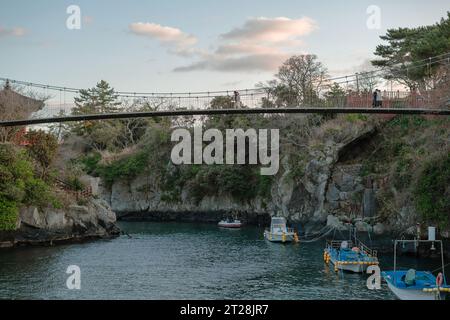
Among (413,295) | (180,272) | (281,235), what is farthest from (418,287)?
(281,235)

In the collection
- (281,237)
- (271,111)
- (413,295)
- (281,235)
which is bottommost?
(413,295)

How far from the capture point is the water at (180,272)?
1005 inches

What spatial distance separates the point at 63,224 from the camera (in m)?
45.6

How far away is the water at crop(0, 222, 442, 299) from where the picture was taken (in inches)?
1005

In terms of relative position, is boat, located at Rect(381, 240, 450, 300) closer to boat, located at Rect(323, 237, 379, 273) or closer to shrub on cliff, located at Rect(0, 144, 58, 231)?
boat, located at Rect(323, 237, 379, 273)

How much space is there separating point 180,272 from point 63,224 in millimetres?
17898

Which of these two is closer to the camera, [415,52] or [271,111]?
[271,111]

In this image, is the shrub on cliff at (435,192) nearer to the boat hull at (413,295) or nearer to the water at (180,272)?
the water at (180,272)

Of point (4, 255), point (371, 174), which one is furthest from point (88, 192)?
point (371, 174)

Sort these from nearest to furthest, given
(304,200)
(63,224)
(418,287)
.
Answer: (418,287), (63,224), (304,200)

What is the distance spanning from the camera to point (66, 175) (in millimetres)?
51625

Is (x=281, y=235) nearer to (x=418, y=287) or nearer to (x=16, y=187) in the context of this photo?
(x=16, y=187)

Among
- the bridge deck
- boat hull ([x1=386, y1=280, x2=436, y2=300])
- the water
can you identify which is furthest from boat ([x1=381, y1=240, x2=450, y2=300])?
the bridge deck

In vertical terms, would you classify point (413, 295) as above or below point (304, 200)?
below
